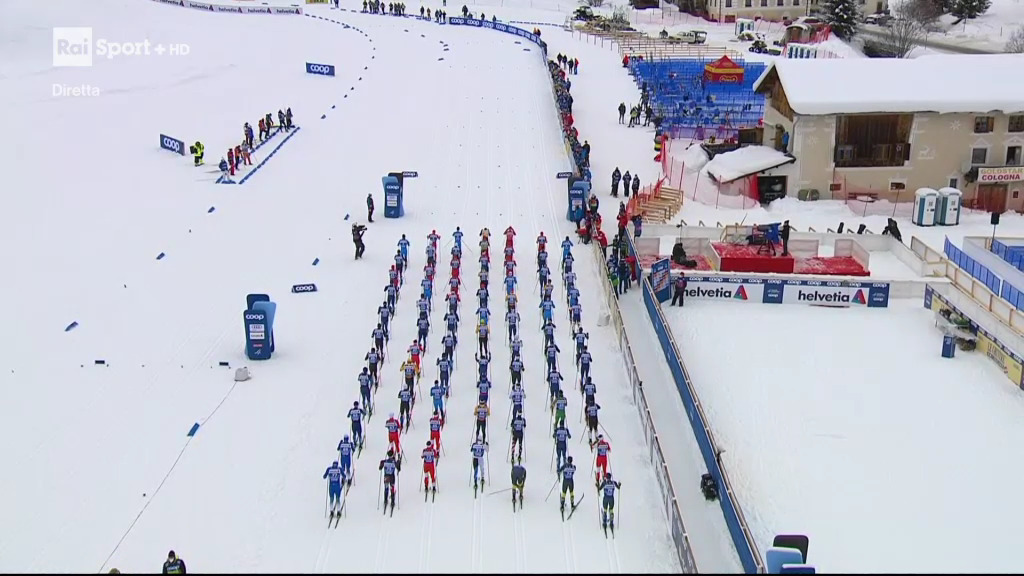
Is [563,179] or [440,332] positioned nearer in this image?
[440,332]

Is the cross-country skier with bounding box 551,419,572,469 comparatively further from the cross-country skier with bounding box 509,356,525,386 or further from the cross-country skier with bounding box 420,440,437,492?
the cross-country skier with bounding box 509,356,525,386

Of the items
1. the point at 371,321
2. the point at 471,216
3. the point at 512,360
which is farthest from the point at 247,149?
the point at 512,360

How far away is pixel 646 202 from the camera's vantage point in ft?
117

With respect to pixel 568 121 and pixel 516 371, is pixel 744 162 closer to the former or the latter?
pixel 568 121

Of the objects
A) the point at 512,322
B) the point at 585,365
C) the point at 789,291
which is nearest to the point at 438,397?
the point at 585,365

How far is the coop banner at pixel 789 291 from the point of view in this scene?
1090 inches

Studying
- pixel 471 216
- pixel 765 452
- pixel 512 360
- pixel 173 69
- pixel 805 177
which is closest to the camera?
pixel 765 452

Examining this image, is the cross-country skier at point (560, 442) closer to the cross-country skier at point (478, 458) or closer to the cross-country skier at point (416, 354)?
the cross-country skier at point (478, 458)

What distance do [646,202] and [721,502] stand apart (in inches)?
747

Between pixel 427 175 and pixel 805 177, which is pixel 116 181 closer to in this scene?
pixel 427 175

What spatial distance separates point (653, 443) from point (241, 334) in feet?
35.5

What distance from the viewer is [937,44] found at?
78.0m

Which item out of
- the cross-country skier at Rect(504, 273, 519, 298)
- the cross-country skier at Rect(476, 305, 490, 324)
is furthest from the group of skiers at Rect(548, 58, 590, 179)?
the cross-country skier at Rect(476, 305, 490, 324)

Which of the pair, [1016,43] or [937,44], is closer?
[1016,43]
